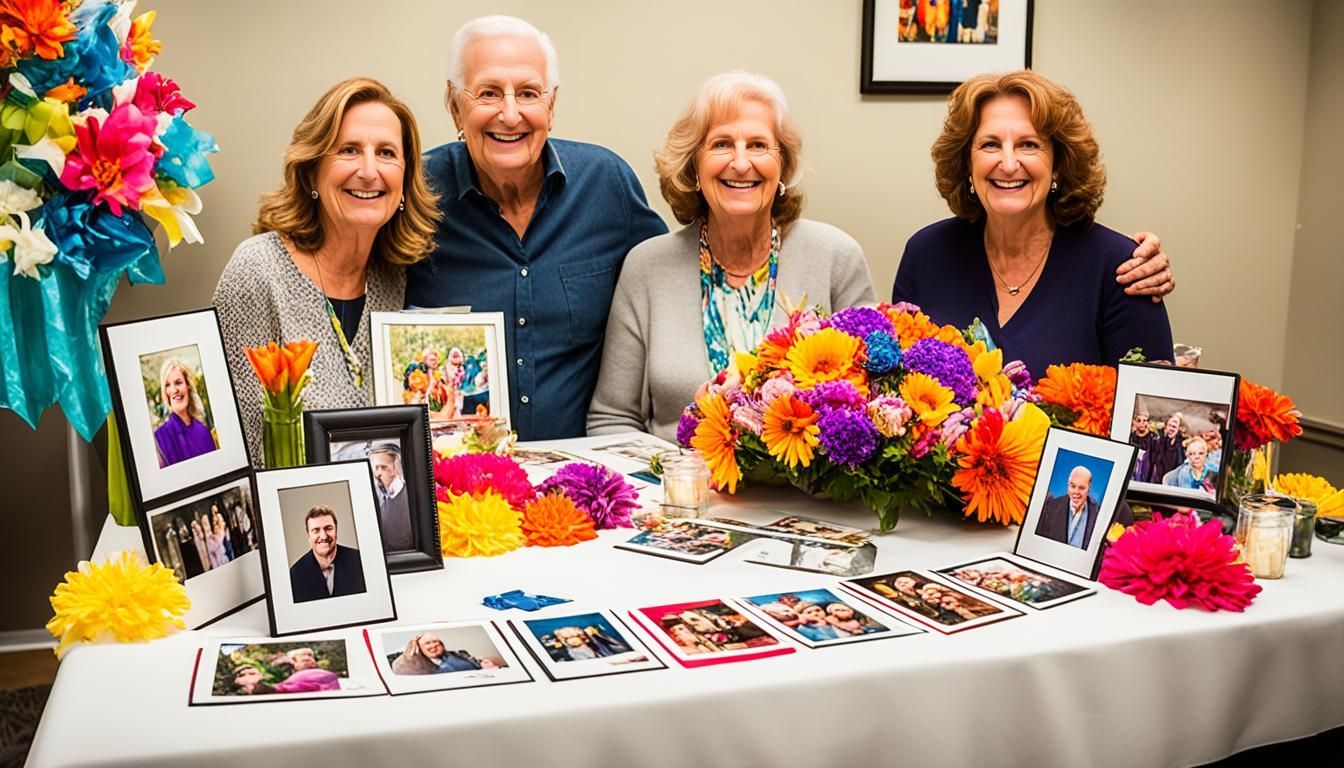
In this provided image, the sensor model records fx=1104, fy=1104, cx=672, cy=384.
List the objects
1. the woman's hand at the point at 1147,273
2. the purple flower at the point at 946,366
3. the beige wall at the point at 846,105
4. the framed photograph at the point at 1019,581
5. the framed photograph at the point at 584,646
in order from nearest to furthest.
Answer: the framed photograph at the point at 584,646, the framed photograph at the point at 1019,581, the purple flower at the point at 946,366, the woman's hand at the point at 1147,273, the beige wall at the point at 846,105

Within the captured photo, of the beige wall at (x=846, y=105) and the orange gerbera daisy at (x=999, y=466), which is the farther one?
the beige wall at (x=846, y=105)

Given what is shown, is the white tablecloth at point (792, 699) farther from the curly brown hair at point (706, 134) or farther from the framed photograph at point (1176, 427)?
the curly brown hair at point (706, 134)

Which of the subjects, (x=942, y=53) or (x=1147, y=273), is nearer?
(x=1147, y=273)

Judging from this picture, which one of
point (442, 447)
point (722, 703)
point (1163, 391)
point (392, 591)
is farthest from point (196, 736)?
point (1163, 391)

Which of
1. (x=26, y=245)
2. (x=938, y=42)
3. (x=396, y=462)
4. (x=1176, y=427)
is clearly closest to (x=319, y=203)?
(x=396, y=462)

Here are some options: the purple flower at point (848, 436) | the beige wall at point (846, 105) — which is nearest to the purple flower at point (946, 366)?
the purple flower at point (848, 436)

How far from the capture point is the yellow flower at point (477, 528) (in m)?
1.65

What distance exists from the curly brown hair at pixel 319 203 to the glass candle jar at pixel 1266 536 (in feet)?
5.86

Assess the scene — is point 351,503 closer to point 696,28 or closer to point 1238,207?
point 696,28

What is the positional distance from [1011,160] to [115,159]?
6.15ft

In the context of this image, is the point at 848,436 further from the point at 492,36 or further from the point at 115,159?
the point at 492,36

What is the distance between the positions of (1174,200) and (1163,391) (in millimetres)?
2735

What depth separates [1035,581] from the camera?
1522 millimetres

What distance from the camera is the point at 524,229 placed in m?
2.78
